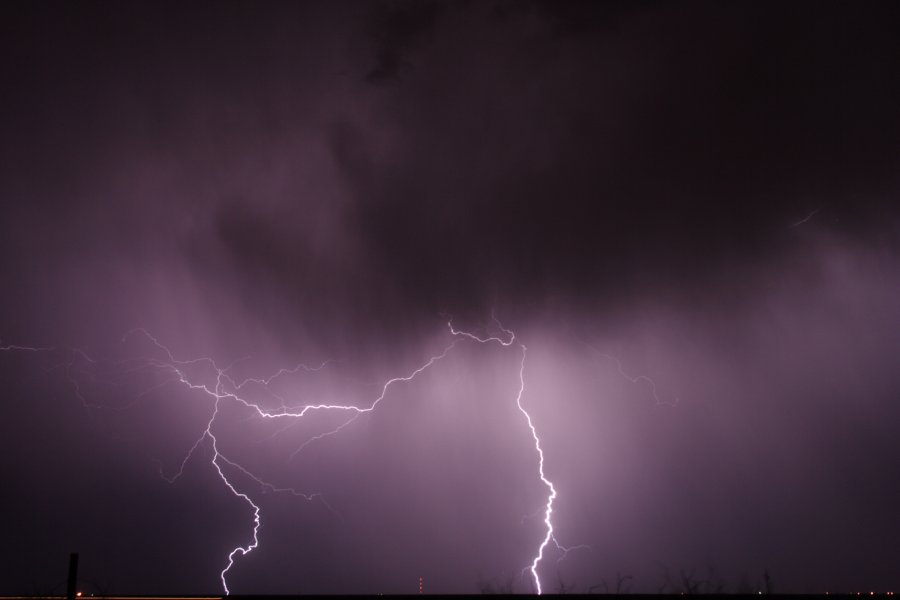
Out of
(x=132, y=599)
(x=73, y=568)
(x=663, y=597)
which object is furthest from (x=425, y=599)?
(x=73, y=568)

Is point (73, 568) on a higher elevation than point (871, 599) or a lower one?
higher

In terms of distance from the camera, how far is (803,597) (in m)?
10.5

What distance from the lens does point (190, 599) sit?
10.9m

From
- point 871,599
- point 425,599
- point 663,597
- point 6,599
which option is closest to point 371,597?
point 425,599

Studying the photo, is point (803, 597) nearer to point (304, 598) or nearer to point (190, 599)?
point (304, 598)

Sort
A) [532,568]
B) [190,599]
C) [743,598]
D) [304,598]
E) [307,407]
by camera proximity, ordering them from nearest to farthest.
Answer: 1. [743,598]
2. [190,599]
3. [304,598]
4. [532,568]
5. [307,407]

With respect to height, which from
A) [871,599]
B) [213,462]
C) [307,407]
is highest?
[307,407]

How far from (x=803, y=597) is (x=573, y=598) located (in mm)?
3770

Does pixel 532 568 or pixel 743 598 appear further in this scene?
pixel 532 568

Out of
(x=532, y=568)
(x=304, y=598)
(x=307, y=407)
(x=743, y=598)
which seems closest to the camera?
(x=743, y=598)

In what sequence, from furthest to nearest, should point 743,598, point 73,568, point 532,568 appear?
point 532,568 < point 743,598 < point 73,568

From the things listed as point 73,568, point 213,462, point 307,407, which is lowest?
point 73,568

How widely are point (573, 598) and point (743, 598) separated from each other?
2.66m

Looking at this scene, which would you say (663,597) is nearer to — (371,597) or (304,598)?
(371,597)
